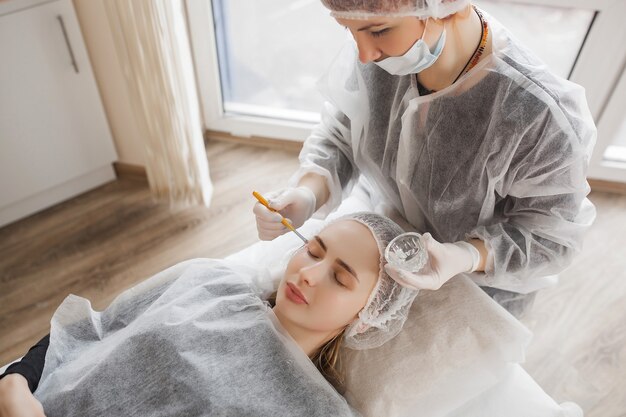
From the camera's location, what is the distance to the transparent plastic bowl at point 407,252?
1063 mm

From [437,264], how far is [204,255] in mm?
1242

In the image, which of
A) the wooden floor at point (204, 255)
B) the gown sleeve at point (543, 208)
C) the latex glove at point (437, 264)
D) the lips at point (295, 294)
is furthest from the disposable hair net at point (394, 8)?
the wooden floor at point (204, 255)

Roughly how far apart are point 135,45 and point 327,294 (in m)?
1.20

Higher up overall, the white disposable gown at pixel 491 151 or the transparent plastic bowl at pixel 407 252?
the white disposable gown at pixel 491 151

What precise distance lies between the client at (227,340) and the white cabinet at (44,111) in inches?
42.8

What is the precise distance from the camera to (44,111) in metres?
1.97

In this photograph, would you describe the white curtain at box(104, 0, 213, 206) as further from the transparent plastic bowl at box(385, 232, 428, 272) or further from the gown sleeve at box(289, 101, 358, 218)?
the transparent plastic bowl at box(385, 232, 428, 272)

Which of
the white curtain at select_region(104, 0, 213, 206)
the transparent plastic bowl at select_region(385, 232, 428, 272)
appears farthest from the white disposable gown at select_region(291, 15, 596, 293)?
the white curtain at select_region(104, 0, 213, 206)

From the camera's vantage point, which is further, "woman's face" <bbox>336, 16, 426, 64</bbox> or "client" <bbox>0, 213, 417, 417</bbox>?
"client" <bbox>0, 213, 417, 417</bbox>

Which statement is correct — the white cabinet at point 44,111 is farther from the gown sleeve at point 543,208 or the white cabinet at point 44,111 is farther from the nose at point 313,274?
the gown sleeve at point 543,208

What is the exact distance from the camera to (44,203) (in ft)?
7.35

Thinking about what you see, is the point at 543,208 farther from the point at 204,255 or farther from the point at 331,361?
the point at 204,255

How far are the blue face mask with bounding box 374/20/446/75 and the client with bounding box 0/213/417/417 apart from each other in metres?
0.35

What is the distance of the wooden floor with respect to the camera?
175cm
